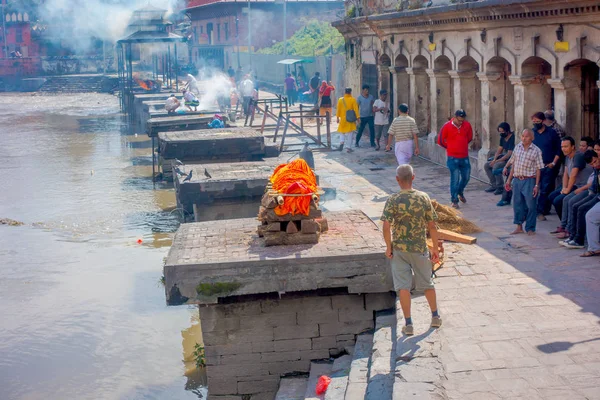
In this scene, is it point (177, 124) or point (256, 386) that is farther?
point (177, 124)

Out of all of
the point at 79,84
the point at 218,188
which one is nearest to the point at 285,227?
the point at 218,188

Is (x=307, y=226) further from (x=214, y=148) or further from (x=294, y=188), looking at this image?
(x=214, y=148)

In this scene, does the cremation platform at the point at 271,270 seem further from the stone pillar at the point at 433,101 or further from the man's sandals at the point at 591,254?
the stone pillar at the point at 433,101

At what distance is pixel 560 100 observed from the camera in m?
13.3

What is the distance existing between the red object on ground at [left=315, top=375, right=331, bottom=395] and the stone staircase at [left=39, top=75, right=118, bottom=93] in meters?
54.0

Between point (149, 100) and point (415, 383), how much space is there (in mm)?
29094

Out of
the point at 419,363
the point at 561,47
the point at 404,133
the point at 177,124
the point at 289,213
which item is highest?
the point at 561,47

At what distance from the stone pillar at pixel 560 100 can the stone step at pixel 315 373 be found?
6491 millimetres

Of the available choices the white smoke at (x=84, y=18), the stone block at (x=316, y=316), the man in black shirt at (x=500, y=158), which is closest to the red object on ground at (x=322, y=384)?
the stone block at (x=316, y=316)

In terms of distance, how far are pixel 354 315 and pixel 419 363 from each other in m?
2.02

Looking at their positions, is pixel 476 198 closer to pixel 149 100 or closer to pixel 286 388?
pixel 286 388

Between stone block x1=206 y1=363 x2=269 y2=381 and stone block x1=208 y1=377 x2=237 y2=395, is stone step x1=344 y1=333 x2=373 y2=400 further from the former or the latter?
stone block x1=208 y1=377 x2=237 y2=395

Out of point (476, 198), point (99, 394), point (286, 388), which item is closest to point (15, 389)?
point (99, 394)

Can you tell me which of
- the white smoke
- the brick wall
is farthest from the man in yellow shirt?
the white smoke
